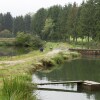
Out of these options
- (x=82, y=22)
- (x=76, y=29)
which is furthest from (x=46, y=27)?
(x=82, y=22)

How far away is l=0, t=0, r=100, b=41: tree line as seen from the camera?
8375cm

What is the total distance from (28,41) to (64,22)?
1274cm

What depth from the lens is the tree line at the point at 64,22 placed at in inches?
3297

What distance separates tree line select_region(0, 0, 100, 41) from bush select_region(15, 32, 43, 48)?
9103 millimetres

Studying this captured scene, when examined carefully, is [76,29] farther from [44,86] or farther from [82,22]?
[44,86]

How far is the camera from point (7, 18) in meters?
166

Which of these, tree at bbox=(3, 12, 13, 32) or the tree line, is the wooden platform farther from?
tree at bbox=(3, 12, 13, 32)

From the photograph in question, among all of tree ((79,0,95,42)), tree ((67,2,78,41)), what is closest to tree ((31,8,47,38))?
tree ((67,2,78,41))

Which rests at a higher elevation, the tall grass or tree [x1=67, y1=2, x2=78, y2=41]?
tree [x1=67, y1=2, x2=78, y2=41]

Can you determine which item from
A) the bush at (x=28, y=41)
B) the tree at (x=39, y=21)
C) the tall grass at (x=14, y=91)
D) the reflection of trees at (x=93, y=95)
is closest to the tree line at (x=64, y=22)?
the tree at (x=39, y=21)

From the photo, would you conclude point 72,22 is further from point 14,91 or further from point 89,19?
point 14,91

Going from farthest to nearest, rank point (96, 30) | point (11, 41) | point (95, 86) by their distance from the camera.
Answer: point (11, 41), point (96, 30), point (95, 86)

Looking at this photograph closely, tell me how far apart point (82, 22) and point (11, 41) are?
127ft

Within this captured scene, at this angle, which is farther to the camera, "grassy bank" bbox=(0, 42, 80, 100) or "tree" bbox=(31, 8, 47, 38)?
"tree" bbox=(31, 8, 47, 38)
